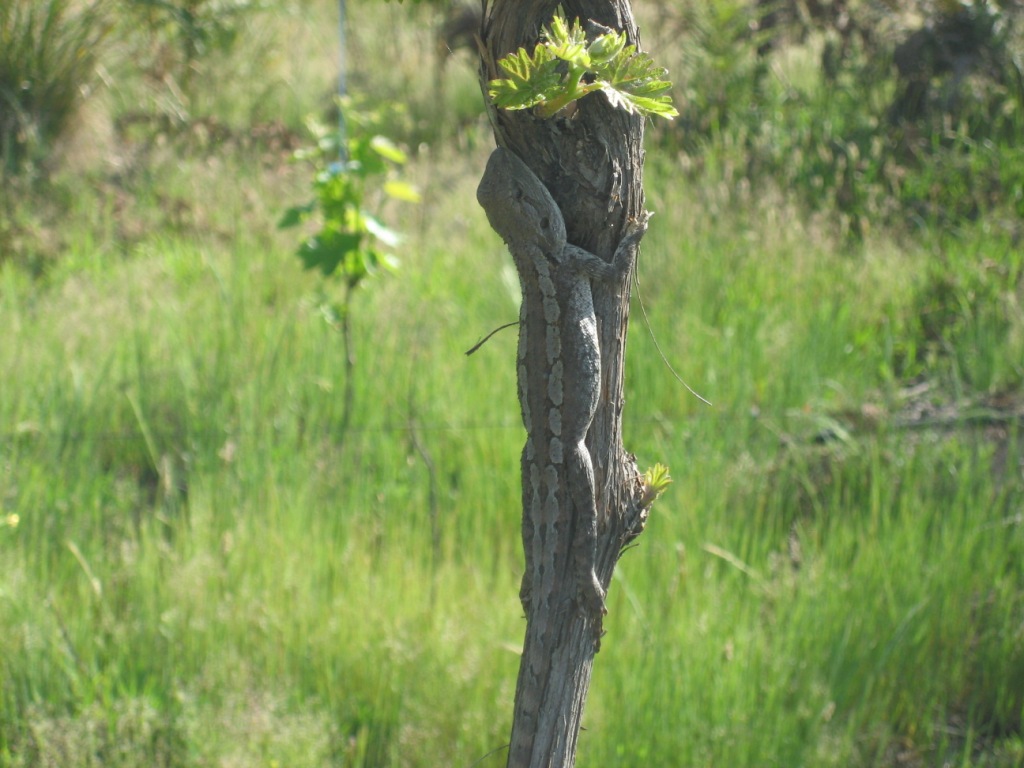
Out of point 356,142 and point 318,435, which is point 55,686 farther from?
point 356,142

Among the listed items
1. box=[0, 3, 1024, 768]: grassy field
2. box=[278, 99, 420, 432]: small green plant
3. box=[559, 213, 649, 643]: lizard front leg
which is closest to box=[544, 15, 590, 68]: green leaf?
box=[559, 213, 649, 643]: lizard front leg

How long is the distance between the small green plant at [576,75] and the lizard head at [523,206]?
0.37ft

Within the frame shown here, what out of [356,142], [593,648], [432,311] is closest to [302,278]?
[432,311]

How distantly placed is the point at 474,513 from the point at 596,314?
2035mm

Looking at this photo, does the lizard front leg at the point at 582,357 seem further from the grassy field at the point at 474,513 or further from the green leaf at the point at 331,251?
the green leaf at the point at 331,251

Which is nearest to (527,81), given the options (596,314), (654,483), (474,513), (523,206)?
(523,206)

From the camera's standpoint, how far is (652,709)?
2.39 metres

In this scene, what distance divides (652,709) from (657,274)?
2573mm

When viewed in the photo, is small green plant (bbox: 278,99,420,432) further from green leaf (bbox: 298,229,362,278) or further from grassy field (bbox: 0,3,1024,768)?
grassy field (bbox: 0,3,1024,768)

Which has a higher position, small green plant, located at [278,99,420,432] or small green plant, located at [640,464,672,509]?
small green plant, located at [278,99,420,432]

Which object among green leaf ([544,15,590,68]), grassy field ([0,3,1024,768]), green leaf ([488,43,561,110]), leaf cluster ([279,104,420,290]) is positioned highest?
leaf cluster ([279,104,420,290])

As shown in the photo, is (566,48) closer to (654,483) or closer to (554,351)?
(554,351)

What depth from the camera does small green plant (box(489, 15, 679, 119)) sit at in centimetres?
103

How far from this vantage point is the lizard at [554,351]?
122 centimetres
